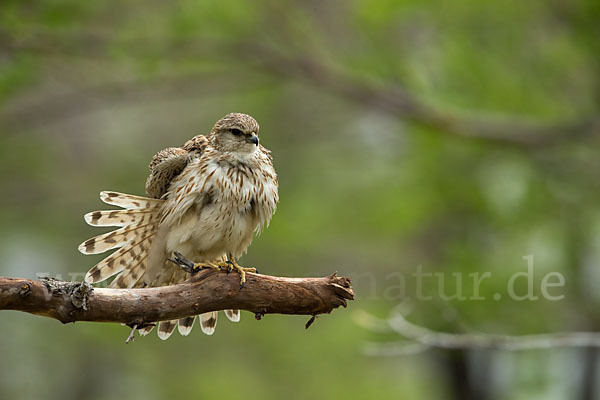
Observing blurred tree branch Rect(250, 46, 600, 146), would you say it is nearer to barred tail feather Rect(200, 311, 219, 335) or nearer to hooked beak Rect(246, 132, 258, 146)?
hooked beak Rect(246, 132, 258, 146)

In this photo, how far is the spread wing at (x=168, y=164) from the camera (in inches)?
192

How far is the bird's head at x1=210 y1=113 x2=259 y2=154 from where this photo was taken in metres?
4.77

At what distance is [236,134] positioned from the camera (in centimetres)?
484

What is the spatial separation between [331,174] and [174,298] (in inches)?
375

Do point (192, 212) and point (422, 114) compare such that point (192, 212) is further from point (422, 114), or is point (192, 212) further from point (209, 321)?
point (422, 114)

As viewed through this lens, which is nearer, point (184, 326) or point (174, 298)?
point (174, 298)

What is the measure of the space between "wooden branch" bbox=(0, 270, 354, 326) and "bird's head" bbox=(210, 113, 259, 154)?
1.17 metres

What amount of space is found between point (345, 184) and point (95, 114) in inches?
272

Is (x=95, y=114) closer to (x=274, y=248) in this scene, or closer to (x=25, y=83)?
(x=274, y=248)

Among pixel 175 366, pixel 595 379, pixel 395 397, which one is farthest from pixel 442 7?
pixel 175 366

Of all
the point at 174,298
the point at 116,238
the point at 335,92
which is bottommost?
the point at 174,298

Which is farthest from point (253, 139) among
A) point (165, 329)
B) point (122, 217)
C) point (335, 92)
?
point (335, 92)

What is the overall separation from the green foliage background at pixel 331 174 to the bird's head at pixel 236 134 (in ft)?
12.7

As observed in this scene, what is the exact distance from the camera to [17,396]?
531 inches
